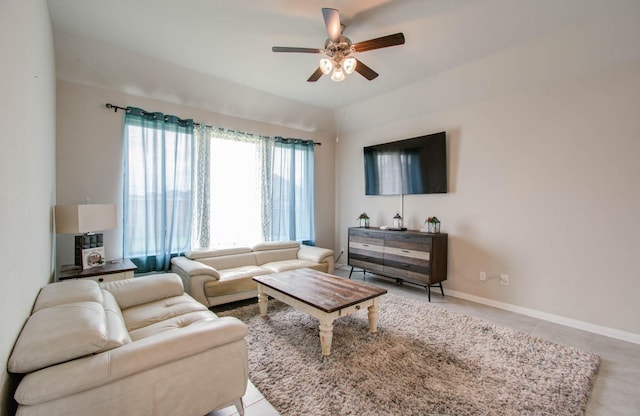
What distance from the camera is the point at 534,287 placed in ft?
10.4

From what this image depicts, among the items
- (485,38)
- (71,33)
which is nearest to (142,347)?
(71,33)

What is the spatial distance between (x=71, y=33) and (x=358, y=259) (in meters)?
4.41

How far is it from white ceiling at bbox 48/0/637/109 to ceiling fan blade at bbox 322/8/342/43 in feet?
0.79

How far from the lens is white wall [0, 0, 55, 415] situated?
1.08 metres

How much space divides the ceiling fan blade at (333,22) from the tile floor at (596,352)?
2784 mm

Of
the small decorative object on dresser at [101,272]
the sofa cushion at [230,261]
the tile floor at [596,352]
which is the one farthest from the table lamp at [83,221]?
the tile floor at [596,352]

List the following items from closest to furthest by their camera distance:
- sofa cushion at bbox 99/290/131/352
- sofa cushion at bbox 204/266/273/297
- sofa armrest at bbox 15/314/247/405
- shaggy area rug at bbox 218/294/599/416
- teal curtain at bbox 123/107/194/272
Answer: sofa armrest at bbox 15/314/247/405, sofa cushion at bbox 99/290/131/352, shaggy area rug at bbox 218/294/599/416, sofa cushion at bbox 204/266/273/297, teal curtain at bbox 123/107/194/272

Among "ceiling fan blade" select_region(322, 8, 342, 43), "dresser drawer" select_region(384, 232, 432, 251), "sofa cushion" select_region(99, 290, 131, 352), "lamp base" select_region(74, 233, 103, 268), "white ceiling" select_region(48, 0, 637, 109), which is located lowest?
"sofa cushion" select_region(99, 290, 131, 352)

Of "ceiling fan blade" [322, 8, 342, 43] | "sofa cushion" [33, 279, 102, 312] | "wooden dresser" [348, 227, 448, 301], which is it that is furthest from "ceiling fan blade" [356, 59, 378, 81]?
"sofa cushion" [33, 279, 102, 312]

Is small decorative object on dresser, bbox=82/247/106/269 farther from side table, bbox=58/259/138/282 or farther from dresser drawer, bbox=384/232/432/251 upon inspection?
dresser drawer, bbox=384/232/432/251

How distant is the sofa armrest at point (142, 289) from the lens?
2303mm

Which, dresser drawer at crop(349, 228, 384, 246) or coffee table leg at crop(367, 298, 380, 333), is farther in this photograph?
dresser drawer at crop(349, 228, 384, 246)

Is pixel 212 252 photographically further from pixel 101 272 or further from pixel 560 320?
pixel 560 320

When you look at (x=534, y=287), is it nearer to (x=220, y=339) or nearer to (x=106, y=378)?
(x=220, y=339)
